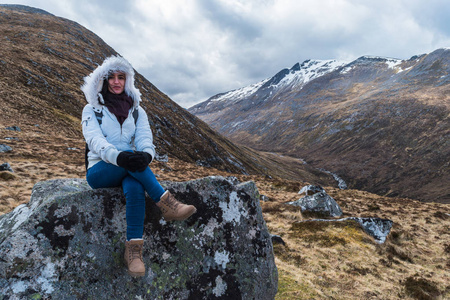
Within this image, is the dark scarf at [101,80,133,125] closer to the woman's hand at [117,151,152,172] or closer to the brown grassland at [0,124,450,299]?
the woman's hand at [117,151,152,172]

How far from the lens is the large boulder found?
3.72 meters

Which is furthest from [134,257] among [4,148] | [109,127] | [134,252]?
[4,148]

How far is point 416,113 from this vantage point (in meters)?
154

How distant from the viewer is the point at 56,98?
154ft

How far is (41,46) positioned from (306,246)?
309 ft

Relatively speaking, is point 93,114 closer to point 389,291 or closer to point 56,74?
point 389,291

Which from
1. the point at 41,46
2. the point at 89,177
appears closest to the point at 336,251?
the point at 89,177

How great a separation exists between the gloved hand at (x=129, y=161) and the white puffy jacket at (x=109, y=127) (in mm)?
129

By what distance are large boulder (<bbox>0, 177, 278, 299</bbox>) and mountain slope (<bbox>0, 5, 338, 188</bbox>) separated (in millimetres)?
19579

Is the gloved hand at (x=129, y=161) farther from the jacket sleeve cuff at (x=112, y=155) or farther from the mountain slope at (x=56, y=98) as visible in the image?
the mountain slope at (x=56, y=98)

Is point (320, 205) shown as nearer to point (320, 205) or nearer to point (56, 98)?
point (320, 205)

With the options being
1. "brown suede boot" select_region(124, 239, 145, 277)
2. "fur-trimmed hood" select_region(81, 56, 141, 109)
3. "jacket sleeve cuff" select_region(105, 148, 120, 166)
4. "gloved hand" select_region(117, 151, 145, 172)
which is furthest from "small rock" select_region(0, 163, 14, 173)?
"brown suede boot" select_region(124, 239, 145, 277)

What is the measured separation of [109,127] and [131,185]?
1.39 meters

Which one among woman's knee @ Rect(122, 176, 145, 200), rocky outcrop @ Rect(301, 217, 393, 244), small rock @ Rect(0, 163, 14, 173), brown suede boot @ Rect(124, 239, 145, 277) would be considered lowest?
small rock @ Rect(0, 163, 14, 173)
